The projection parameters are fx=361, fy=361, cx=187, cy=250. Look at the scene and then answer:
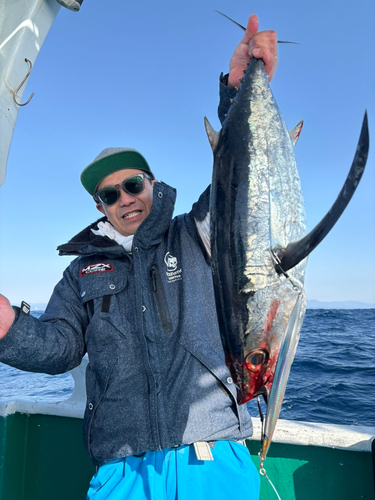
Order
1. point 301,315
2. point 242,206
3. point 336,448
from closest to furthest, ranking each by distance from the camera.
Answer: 1. point 301,315
2. point 242,206
3. point 336,448

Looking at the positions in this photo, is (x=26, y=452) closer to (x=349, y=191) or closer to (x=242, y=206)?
(x=242, y=206)

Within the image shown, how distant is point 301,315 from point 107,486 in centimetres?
138

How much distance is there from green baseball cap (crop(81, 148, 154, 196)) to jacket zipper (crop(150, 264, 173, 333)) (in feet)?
2.59

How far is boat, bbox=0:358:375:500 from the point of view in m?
2.49

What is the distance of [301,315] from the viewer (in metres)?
1.27

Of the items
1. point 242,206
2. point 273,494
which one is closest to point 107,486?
point 273,494

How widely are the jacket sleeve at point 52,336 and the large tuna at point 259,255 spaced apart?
1.14m

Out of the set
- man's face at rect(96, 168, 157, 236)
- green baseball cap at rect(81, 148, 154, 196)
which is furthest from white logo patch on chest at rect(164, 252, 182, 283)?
green baseball cap at rect(81, 148, 154, 196)

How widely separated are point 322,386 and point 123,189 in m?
8.35

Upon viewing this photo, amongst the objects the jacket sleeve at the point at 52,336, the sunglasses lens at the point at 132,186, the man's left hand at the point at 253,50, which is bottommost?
the jacket sleeve at the point at 52,336

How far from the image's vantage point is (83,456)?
116 inches

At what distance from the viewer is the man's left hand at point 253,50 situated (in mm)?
1647

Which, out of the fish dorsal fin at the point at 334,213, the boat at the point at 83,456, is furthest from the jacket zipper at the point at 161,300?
the boat at the point at 83,456

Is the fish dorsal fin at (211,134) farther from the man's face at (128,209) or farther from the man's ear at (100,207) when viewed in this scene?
the man's ear at (100,207)
